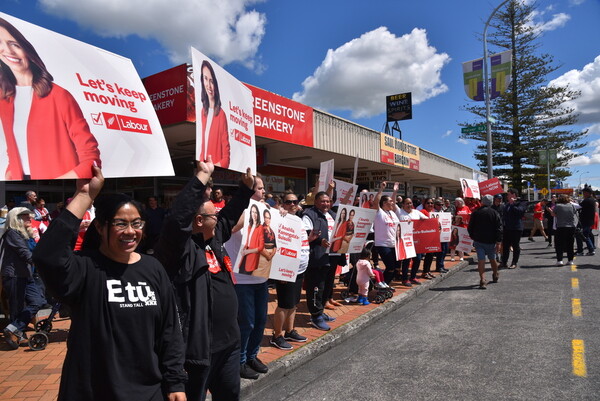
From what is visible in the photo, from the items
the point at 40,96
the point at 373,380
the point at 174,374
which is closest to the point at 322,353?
the point at 373,380

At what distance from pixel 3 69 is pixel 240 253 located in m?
2.33

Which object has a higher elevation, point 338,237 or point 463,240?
point 338,237

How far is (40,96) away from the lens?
1.86 meters

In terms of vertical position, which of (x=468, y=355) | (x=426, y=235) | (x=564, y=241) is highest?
(x=426, y=235)

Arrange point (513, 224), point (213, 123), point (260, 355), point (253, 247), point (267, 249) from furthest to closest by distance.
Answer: point (513, 224) → point (260, 355) → point (267, 249) → point (253, 247) → point (213, 123)

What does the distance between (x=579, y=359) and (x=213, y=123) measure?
13.9 ft

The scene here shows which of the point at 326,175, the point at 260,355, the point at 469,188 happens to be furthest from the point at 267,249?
the point at 469,188

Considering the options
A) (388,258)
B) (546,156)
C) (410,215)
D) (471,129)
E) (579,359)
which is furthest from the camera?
(546,156)

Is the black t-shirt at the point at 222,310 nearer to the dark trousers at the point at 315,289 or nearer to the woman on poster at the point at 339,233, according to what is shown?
the dark trousers at the point at 315,289

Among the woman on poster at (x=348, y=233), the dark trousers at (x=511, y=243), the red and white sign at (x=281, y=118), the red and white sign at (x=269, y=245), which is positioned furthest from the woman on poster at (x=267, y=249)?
the dark trousers at (x=511, y=243)

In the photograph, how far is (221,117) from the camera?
115 inches

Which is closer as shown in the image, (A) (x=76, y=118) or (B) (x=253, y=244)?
(A) (x=76, y=118)

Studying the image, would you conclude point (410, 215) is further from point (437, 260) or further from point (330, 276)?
point (330, 276)

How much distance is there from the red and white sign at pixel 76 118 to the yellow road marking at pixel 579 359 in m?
4.09
